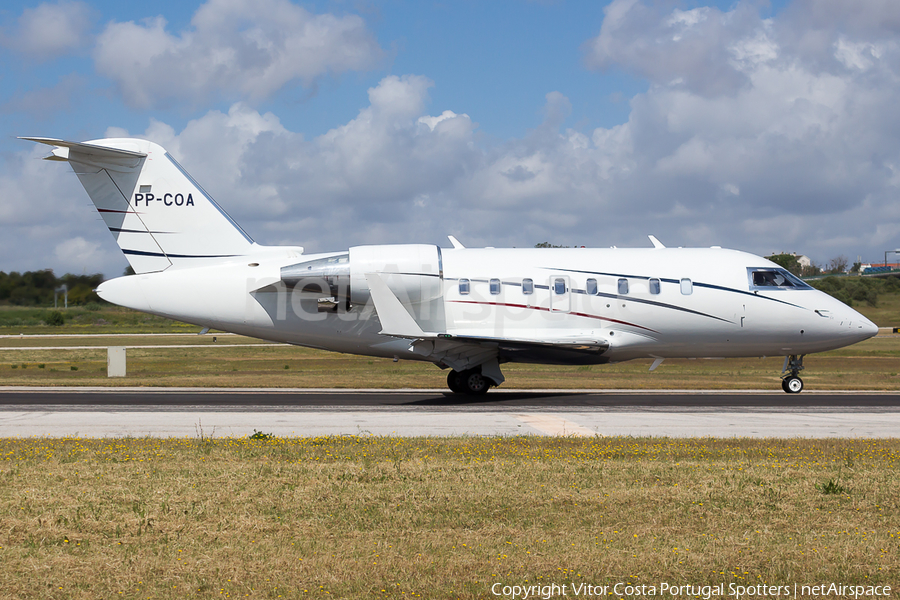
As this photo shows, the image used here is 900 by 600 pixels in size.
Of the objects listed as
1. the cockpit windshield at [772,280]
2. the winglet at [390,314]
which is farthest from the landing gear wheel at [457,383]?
the cockpit windshield at [772,280]

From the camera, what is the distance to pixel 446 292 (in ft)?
72.9

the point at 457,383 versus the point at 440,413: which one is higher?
the point at 457,383

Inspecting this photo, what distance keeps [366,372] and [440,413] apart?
15735 millimetres

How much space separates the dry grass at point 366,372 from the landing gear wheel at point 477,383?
3646mm

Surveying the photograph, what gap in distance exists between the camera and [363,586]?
6352mm

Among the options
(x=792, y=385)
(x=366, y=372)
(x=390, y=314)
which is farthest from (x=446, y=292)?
(x=366, y=372)

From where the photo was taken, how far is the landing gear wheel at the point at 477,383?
22891 millimetres

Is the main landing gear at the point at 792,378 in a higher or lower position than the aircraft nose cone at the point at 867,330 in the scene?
lower

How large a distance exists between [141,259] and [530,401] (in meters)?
11.9

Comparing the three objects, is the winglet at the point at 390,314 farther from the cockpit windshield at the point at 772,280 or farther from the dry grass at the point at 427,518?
the cockpit windshield at the point at 772,280

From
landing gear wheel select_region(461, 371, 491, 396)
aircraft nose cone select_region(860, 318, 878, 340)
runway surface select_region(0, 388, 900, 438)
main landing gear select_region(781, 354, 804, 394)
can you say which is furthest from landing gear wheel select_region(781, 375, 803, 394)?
landing gear wheel select_region(461, 371, 491, 396)

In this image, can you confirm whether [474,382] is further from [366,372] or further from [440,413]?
[366,372]

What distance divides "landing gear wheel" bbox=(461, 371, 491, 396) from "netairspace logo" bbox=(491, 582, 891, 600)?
16492 mm

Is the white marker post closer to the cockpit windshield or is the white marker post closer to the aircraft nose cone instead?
the cockpit windshield
